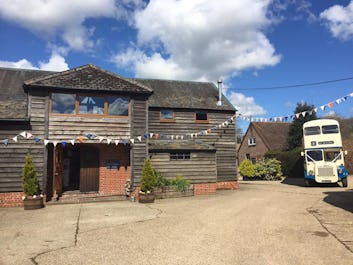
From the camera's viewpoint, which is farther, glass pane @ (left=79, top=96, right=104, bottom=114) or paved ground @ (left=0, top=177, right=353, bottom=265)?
glass pane @ (left=79, top=96, right=104, bottom=114)

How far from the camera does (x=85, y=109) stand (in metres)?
14.5

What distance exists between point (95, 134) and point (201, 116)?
7333 millimetres

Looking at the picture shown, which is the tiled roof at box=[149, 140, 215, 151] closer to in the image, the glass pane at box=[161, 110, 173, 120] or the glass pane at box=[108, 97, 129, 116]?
the glass pane at box=[161, 110, 173, 120]

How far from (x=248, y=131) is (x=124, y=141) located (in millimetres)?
27420

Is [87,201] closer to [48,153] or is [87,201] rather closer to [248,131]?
[48,153]

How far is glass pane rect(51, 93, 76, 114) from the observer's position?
46.2ft

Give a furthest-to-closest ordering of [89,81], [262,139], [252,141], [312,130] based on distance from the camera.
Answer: [252,141]
[262,139]
[312,130]
[89,81]

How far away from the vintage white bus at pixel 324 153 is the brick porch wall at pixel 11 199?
634 inches

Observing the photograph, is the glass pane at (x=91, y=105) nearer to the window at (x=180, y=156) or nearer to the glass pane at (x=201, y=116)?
the window at (x=180, y=156)

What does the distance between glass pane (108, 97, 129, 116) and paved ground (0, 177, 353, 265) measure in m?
5.05

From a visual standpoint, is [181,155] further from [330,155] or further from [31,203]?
[330,155]

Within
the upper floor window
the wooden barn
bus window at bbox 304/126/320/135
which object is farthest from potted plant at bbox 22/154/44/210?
bus window at bbox 304/126/320/135

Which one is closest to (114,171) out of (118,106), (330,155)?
(118,106)

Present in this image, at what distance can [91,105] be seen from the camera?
1466 centimetres
